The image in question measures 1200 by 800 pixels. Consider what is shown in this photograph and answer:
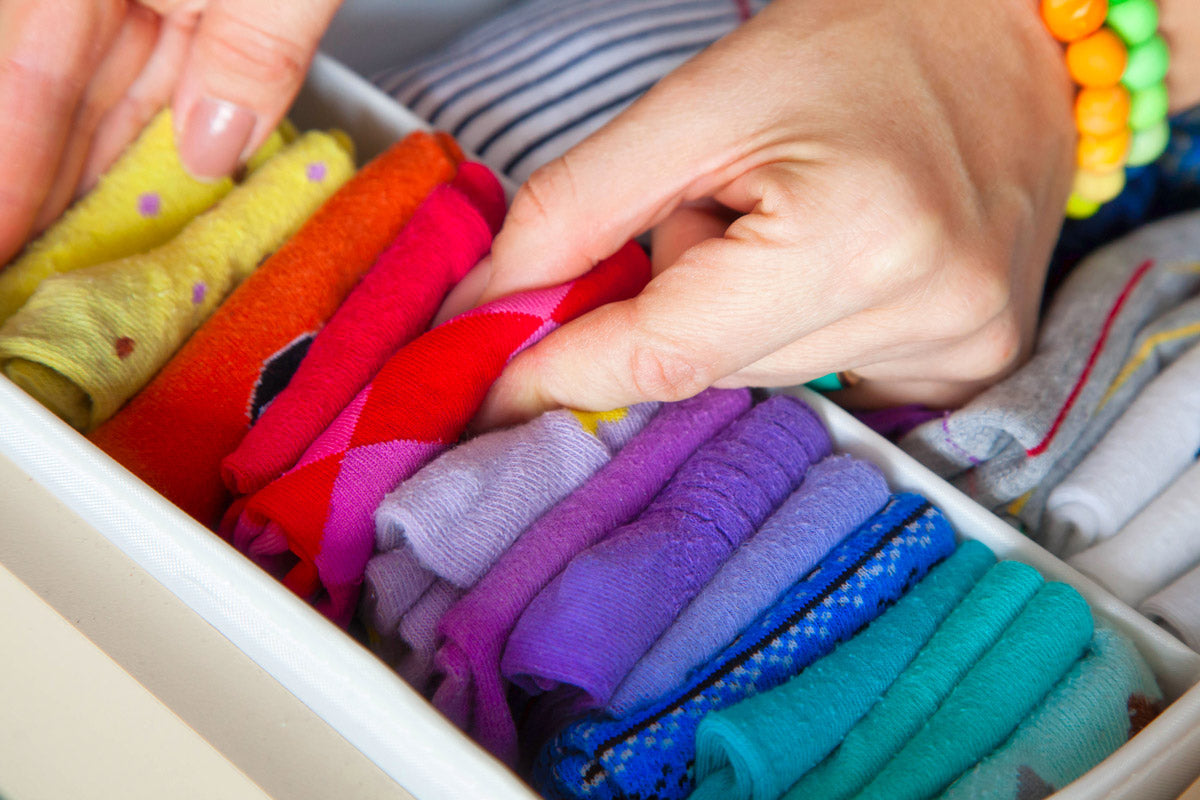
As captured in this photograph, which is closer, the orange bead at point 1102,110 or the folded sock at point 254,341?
the folded sock at point 254,341

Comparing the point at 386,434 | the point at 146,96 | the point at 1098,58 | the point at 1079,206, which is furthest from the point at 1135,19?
the point at 146,96

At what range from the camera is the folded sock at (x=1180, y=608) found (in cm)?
48

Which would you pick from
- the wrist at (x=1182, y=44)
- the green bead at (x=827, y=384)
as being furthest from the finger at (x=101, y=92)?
the wrist at (x=1182, y=44)

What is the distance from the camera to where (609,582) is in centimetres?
42

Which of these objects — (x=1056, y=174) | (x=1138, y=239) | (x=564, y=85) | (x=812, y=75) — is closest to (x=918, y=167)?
(x=812, y=75)

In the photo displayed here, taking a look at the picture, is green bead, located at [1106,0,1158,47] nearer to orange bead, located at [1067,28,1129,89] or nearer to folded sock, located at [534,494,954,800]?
orange bead, located at [1067,28,1129,89]

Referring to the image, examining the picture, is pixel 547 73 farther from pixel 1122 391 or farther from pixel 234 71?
pixel 1122 391

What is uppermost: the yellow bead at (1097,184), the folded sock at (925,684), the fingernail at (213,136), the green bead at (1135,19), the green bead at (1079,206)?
the green bead at (1135,19)

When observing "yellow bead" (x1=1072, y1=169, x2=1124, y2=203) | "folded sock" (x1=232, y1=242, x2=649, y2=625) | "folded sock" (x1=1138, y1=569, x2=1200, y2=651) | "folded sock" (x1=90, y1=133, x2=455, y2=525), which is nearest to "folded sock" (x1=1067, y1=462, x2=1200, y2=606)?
"folded sock" (x1=1138, y1=569, x2=1200, y2=651)

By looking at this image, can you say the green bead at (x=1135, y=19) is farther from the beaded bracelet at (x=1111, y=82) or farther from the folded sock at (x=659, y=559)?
the folded sock at (x=659, y=559)

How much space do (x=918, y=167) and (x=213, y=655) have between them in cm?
43

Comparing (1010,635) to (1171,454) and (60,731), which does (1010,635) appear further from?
(60,731)

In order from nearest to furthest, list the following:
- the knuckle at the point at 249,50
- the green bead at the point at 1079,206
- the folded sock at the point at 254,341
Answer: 1. the folded sock at the point at 254,341
2. the knuckle at the point at 249,50
3. the green bead at the point at 1079,206

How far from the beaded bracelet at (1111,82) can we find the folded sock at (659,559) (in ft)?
1.01
